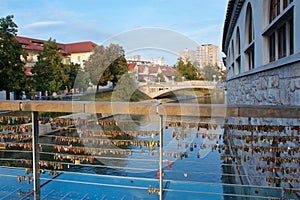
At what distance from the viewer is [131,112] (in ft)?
6.19

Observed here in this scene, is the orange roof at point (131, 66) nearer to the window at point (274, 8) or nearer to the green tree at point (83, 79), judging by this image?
the green tree at point (83, 79)

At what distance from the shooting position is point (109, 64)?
78.9 feet

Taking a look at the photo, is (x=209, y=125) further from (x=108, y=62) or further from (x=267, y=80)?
(x=108, y=62)

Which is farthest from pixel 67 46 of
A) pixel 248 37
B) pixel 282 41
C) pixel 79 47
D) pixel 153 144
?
pixel 153 144

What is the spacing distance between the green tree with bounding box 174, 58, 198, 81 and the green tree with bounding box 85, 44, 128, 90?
7550 millimetres

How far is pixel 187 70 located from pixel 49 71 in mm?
15256

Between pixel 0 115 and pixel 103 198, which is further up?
pixel 0 115

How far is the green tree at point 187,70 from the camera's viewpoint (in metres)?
29.9

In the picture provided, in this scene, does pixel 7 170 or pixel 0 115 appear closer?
pixel 0 115

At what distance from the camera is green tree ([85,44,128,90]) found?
23228 millimetres

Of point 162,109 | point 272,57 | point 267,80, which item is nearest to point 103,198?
point 162,109

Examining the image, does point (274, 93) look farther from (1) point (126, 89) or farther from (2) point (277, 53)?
(1) point (126, 89)

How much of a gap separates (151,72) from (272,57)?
1773 cm

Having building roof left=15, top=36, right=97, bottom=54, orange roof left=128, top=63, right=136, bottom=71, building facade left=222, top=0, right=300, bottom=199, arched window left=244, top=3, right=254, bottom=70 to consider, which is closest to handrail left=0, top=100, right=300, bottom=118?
building facade left=222, top=0, right=300, bottom=199
